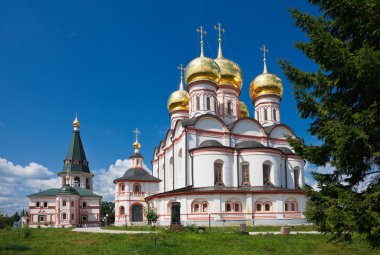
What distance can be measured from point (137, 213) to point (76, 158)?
2311 centimetres

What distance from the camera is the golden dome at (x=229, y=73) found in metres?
41.6

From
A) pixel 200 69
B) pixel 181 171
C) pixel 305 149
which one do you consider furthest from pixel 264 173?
pixel 305 149

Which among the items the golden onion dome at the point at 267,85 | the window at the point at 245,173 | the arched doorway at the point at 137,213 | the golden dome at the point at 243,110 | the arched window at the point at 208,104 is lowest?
the arched doorway at the point at 137,213

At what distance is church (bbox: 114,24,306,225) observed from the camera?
30.9 m

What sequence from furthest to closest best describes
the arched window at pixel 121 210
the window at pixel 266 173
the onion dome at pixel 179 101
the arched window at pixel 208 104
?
1. the onion dome at pixel 179 101
2. the arched window at pixel 121 210
3. the arched window at pixel 208 104
4. the window at pixel 266 173

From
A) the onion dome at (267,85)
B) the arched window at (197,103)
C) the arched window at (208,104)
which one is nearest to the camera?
the arched window at (208,104)

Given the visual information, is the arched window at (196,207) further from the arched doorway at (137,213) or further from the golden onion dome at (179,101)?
the golden onion dome at (179,101)

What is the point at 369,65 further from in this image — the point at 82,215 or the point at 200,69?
the point at 82,215

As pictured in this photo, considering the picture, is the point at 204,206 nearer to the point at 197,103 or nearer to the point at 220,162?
the point at 220,162

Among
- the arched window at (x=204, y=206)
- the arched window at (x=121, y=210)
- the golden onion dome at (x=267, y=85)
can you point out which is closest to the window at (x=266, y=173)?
the arched window at (x=204, y=206)

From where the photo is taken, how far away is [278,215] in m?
31.1

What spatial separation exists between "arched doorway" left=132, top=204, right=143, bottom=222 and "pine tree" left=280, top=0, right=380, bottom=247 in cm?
3473

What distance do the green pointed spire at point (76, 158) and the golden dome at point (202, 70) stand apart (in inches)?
1190

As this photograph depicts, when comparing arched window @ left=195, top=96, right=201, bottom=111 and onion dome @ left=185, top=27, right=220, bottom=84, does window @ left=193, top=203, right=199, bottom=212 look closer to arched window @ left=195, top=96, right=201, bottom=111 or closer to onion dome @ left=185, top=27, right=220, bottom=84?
arched window @ left=195, top=96, right=201, bottom=111
